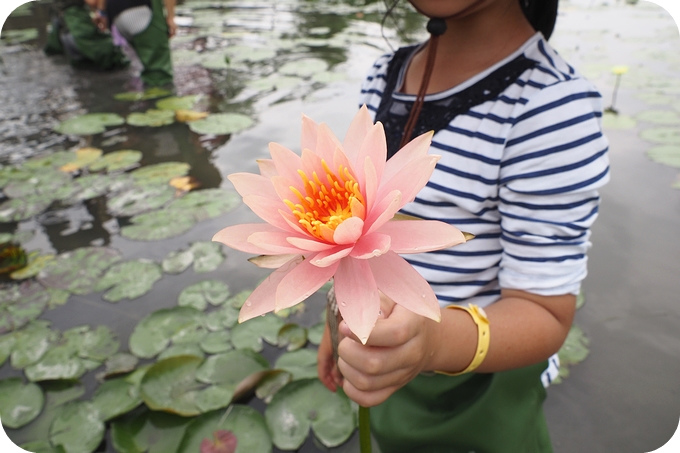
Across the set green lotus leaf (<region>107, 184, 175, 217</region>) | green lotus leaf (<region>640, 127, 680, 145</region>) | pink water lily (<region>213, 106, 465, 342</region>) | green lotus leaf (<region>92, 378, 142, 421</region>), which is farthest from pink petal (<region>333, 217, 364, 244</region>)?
green lotus leaf (<region>640, 127, 680, 145</region>)

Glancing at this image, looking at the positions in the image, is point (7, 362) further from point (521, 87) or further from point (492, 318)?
point (521, 87)

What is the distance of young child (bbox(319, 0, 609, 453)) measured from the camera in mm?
585

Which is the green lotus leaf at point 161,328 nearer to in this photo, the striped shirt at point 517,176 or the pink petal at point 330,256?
the striped shirt at point 517,176

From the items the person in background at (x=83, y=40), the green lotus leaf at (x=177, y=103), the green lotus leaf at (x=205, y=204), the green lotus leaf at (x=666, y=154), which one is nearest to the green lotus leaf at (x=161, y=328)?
the green lotus leaf at (x=205, y=204)

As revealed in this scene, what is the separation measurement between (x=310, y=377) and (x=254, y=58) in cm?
336

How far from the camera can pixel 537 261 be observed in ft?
2.11

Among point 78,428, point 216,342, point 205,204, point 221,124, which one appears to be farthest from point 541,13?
point 221,124

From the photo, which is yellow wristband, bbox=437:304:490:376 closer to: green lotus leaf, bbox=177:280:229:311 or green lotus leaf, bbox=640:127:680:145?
green lotus leaf, bbox=177:280:229:311

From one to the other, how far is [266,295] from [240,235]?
0.19 ft

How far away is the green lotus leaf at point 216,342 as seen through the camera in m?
1.26

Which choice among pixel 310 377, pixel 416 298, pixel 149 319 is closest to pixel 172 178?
pixel 149 319

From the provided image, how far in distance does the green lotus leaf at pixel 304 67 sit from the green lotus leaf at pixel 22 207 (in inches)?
80.6

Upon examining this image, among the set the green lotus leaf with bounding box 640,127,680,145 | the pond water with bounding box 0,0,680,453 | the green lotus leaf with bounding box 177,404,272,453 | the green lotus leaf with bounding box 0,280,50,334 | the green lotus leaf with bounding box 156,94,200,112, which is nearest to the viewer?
the green lotus leaf with bounding box 177,404,272,453

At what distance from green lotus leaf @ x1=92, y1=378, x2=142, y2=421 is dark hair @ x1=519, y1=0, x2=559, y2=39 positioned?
1.23 meters
